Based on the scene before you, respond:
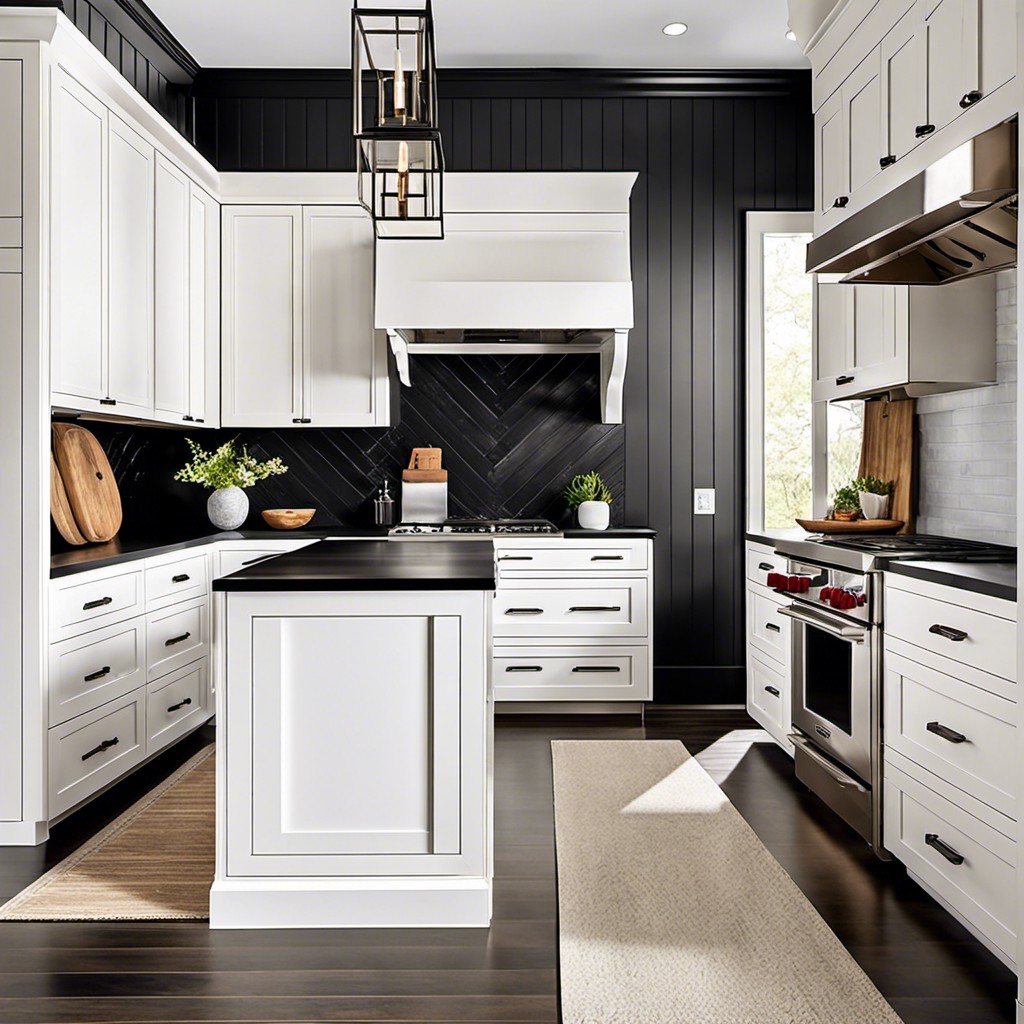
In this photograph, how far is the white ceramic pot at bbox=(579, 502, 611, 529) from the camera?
471cm

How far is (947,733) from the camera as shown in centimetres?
235

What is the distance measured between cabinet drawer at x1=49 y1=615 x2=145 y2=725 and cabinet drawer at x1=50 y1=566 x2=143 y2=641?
1.4 inches

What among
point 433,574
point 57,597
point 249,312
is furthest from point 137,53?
point 433,574

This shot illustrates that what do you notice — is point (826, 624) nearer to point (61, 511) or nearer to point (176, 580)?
point (176, 580)

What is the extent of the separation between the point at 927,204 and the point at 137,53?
3.40 meters

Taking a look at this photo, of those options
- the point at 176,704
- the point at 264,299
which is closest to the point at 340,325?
the point at 264,299

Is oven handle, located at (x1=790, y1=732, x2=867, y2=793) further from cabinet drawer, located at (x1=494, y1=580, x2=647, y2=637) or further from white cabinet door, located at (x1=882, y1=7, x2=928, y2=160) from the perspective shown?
white cabinet door, located at (x1=882, y1=7, x2=928, y2=160)

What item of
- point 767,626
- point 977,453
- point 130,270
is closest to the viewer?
point 977,453

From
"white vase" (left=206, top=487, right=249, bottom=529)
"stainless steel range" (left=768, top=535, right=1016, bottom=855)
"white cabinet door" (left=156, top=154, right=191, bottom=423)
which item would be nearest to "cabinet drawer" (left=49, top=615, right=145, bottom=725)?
"white cabinet door" (left=156, top=154, right=191, bottom=423)

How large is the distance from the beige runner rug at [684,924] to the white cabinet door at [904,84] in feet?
7.49

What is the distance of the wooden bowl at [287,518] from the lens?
4762 mm

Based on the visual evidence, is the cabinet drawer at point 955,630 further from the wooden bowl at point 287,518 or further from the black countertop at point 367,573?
the wooden bowl at point 287,518

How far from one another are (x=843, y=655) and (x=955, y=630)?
2.35ft

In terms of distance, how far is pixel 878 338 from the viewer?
346cm
